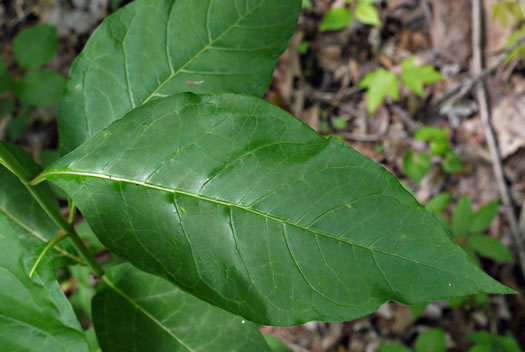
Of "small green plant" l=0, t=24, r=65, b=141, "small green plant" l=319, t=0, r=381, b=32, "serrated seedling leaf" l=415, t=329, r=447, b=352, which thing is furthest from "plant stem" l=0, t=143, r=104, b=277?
"small green plant" l=319, t=0, r=381, b=32

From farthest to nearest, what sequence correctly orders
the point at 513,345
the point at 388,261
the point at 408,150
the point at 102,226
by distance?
the point at 408,150 < the point at 513,345 < the point at 102,226 < the point at 388,261

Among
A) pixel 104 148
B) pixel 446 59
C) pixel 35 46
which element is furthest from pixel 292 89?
pixel 104 148

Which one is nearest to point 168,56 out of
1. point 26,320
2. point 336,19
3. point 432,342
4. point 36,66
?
point 26,320

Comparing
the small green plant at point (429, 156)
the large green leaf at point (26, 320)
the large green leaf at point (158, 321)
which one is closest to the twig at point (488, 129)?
the small green plant at point (429, 156)

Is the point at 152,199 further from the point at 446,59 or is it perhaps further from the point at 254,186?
the point at 446,59

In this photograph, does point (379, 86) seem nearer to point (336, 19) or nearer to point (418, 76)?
point (418, 76)

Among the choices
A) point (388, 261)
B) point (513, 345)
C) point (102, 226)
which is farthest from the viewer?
point (513, 345)

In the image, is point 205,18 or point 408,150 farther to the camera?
point 408,150

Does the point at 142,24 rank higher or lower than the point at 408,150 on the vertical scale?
higher
